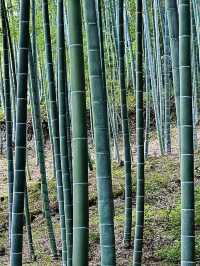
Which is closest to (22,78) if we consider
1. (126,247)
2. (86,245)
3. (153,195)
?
(86,245)

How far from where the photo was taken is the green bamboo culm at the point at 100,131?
230 centimetres

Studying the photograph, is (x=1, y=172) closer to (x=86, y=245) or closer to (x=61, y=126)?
(x=61, y=126)

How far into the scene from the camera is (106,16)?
1054cm

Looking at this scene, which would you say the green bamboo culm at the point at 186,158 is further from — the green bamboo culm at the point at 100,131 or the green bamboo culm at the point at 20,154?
the green bamboo culm at the point at 20,154

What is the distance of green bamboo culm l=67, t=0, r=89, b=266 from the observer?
7.23ft

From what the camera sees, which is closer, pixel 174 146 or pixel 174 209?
pixel 174 209

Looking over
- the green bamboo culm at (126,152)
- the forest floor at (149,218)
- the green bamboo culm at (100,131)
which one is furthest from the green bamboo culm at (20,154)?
the forest floor at (149,218)

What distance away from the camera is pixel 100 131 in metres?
2.32

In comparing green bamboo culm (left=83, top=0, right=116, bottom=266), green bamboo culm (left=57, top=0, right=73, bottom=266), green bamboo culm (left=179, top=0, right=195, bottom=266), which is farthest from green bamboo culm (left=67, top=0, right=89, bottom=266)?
green bamboo culm (left=57, top=0, right=73, bottom=266)

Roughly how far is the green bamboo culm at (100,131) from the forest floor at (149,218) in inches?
99.4

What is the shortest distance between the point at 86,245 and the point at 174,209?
4.07 meters

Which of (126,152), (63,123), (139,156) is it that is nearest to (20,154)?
(63,123)

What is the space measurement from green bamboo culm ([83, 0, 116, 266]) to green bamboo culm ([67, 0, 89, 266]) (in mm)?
65

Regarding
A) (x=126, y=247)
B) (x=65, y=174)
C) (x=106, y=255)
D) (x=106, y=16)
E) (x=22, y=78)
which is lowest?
(x=126, y=247)
